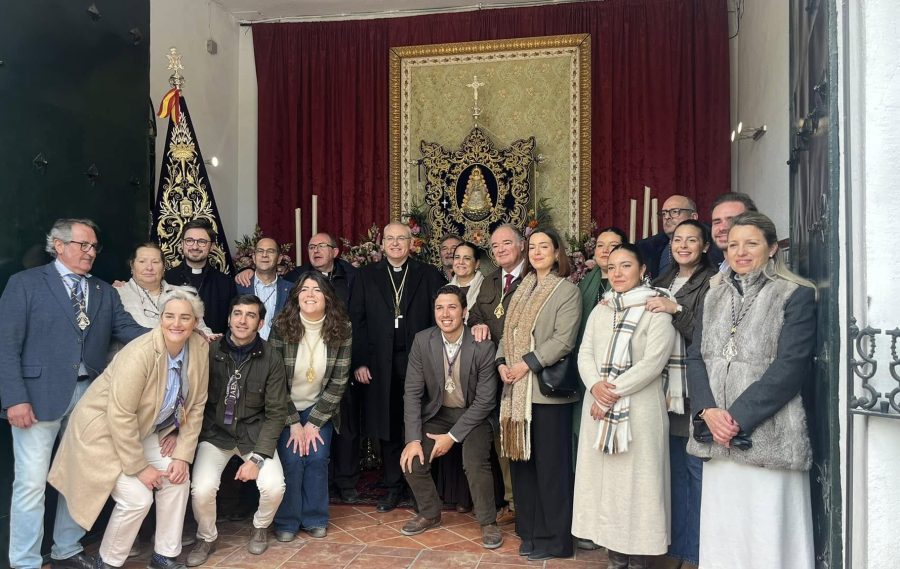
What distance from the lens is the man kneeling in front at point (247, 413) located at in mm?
3926

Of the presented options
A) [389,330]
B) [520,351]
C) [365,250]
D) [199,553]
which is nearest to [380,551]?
[199,553]

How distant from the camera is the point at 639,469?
10.7 ft

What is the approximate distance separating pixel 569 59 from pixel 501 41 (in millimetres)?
643

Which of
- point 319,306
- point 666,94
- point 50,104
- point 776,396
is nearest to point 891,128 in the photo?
point 776,396

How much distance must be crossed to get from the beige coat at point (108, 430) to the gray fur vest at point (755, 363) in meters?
2.45

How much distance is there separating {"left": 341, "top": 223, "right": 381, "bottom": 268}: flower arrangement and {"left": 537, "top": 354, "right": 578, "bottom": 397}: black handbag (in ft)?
7.51

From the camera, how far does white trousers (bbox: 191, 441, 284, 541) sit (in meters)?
3.81

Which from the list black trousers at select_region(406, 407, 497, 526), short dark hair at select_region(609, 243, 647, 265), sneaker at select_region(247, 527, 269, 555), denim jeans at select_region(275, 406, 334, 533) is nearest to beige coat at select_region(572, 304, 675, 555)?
short dark hair at select_region(609, 243, 647, 265)

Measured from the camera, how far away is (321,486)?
13.8 feet

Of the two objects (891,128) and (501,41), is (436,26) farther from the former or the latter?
(891,128)

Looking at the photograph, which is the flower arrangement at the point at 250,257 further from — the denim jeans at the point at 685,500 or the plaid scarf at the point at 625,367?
the denim jeans at the point at 685,500

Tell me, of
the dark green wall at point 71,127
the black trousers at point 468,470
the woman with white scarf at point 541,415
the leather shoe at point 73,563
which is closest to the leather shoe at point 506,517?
the black trousers at point 468,470

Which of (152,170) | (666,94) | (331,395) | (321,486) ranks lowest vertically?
(321,486)

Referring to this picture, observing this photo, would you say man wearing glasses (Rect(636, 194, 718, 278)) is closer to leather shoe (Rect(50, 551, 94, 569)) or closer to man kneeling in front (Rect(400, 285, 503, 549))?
man kneeling in front (Rect(400, 285, 503, 549))
